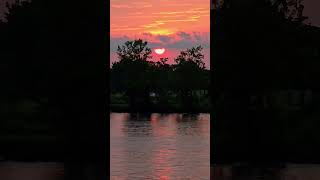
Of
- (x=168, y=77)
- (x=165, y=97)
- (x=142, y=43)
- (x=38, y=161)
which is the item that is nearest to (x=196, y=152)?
(x=38, y=161)

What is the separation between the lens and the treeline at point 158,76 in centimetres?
4628

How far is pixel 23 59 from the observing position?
9.26 m

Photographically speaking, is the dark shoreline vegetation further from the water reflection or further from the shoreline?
the shoreline

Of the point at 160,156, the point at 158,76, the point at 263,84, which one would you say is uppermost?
the point at 158,76

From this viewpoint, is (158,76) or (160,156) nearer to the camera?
(160,156)

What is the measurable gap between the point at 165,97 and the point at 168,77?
4.83 m

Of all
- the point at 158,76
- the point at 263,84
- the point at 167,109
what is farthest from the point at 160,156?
the point at 158,76

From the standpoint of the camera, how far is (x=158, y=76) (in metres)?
50.9

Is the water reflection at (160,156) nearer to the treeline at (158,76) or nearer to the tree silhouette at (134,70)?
the tree silhouette at (134,70)

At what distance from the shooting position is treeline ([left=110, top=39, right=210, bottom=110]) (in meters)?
46.3

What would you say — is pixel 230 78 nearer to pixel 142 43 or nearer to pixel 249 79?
pixel 249 79

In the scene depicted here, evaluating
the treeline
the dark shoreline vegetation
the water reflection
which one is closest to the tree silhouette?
the treeline

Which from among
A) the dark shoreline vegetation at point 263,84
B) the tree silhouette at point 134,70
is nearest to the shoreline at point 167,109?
the tree silhouette at point 134,70

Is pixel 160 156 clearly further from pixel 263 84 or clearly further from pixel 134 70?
pixel 134 70
